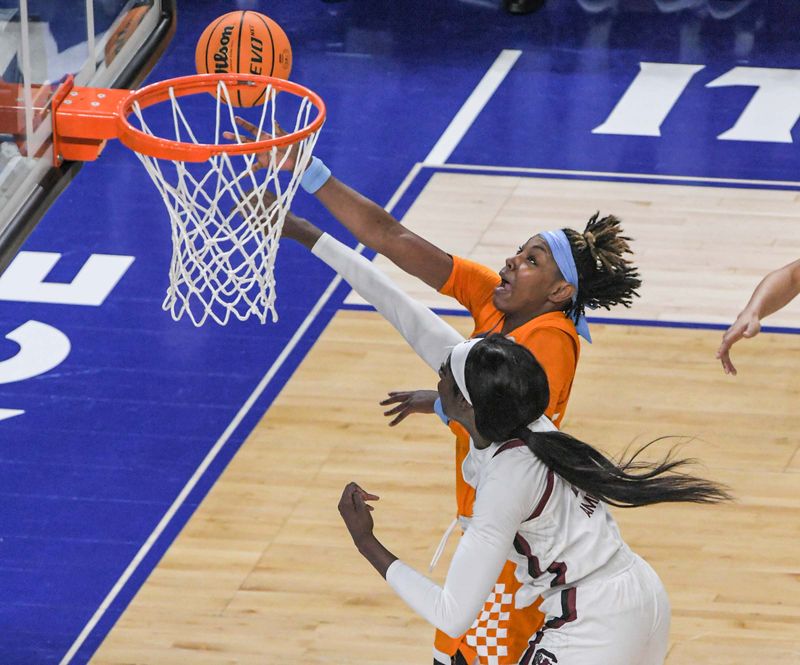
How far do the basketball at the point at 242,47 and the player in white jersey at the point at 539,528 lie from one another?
7.23 feet

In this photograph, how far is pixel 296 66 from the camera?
12.9m

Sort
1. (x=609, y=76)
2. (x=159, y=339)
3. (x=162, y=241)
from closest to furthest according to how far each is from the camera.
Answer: (x=159, y=339)
(x=162, y=241)
(x=609, y=76)

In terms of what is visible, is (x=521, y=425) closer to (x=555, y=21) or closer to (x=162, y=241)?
(x=162, y=241)

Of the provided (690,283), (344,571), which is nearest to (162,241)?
(690,283)

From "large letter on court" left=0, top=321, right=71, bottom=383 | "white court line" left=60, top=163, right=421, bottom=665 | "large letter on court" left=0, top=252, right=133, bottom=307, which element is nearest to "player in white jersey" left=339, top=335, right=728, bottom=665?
"white court line" left=60, top=163, right=421, bottom=665

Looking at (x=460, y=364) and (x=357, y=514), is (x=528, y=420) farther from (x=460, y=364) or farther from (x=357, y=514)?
(x=357, y=514)

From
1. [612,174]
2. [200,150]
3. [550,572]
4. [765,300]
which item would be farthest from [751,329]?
[612,174]

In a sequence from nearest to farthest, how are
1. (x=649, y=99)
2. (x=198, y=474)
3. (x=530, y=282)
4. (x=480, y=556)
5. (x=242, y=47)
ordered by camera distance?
(x=480, y=556) < (x=530, y=282) < (x=242, y=47) < (x=198, y=474) < (x=649, y=99)

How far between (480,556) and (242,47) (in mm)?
2733

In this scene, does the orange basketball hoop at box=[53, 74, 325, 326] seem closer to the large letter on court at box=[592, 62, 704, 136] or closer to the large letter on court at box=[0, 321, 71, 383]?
the large letter on court at box=[0, 321, 71, 383]

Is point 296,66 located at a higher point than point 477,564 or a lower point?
lower

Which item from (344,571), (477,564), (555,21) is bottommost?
(555,21)

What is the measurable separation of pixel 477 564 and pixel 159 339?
498cm

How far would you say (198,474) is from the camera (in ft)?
25.0
